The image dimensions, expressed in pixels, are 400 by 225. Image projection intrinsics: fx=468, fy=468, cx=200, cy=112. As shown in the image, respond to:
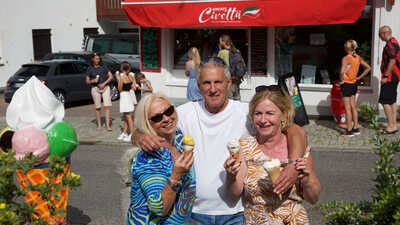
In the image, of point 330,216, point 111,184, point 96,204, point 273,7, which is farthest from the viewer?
point 273,7

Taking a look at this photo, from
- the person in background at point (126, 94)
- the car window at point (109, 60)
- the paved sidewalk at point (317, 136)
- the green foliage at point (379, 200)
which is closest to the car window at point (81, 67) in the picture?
the car window at point (109, 60)

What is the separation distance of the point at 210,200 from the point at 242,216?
0.25 meters

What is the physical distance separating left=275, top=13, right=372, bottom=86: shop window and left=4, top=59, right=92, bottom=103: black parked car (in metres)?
6.97

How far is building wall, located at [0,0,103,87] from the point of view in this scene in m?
23.8

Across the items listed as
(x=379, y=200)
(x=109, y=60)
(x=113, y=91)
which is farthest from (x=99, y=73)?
(x=379, y=200)

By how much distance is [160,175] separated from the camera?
2.63m

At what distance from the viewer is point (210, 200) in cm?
313

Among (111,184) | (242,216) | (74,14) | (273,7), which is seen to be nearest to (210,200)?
(242,216)

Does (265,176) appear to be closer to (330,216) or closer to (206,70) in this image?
(330,216)

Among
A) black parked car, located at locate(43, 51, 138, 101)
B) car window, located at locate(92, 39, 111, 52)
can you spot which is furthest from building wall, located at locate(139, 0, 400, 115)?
car window, located at locate(92, 39, 111, 52)

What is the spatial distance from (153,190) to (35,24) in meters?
23.7

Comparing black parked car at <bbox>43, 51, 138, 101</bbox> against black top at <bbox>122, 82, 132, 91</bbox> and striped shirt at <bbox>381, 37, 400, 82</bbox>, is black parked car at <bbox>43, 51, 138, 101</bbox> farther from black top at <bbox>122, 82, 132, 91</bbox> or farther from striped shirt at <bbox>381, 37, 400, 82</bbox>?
striped shirt at <bbox>381, 37, 400, 82</bbox>

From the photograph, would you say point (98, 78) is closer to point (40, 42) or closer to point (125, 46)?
point (125, 46)

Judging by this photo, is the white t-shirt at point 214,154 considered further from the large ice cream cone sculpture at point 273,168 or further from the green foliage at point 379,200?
the green foliage at point 379,200
